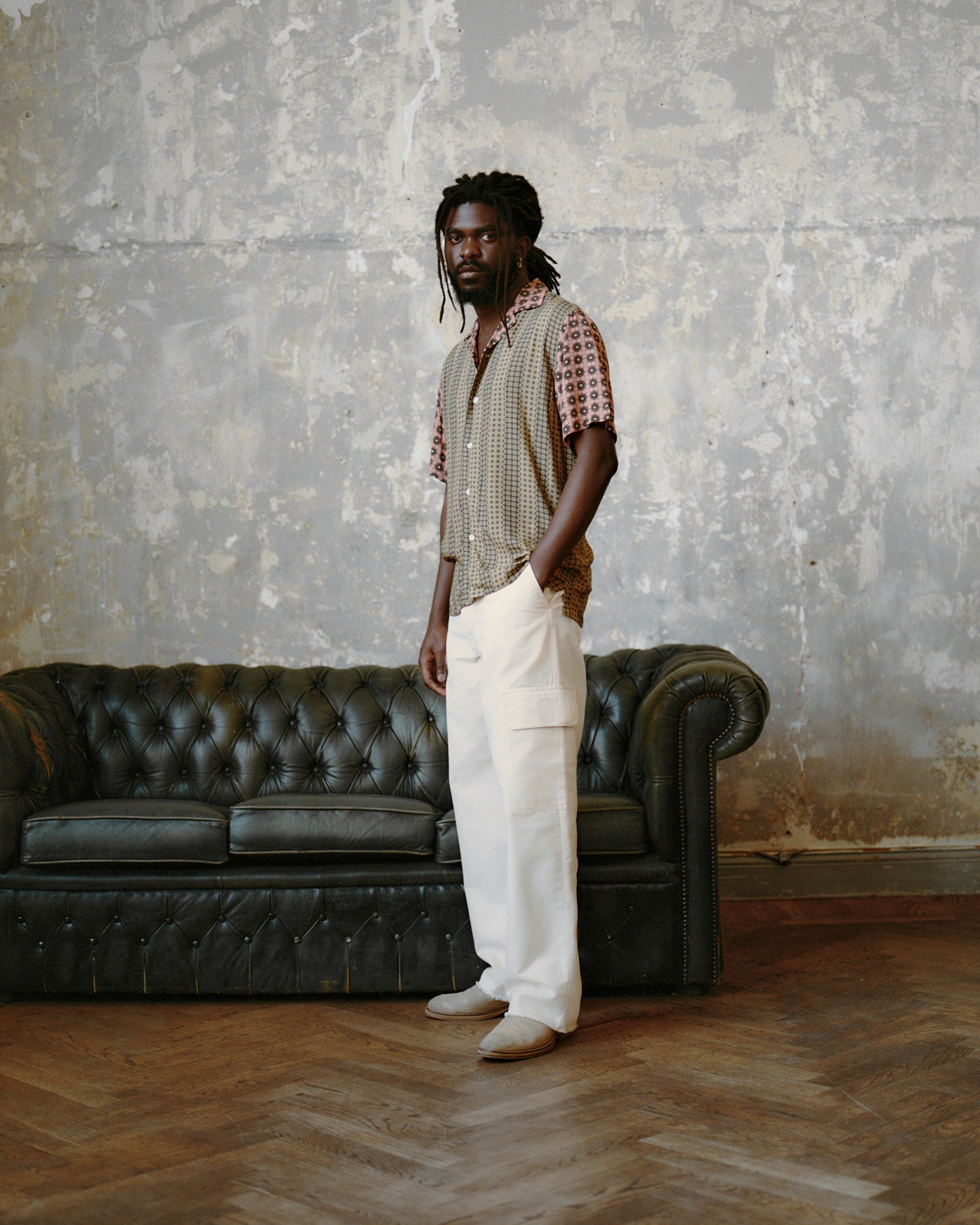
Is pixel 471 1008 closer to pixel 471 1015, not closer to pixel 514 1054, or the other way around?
pixel 471 1015

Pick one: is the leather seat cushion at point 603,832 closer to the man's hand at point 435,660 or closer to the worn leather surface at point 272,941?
the worn leather surface at point 272,941

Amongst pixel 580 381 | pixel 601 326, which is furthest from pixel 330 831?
pixel 601 326

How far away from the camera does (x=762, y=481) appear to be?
3791 millimetres

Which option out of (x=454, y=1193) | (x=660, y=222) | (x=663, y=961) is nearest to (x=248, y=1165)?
(x=454, y=1193)

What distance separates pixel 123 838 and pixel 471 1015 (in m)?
0.95

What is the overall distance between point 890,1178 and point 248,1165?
973mm

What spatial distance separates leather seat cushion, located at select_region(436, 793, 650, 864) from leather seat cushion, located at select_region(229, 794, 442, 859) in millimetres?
42

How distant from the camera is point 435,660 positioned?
8.55 ft

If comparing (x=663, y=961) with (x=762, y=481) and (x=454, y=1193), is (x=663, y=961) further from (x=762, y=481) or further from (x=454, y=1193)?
(x=762, y=481)

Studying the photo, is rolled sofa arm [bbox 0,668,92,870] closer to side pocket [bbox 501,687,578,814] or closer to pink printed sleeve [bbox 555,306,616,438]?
side pocket [bbox 501,687,578,814]

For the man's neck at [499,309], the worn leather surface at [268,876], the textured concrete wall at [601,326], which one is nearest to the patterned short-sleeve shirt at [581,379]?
the man's neck at [499,309]

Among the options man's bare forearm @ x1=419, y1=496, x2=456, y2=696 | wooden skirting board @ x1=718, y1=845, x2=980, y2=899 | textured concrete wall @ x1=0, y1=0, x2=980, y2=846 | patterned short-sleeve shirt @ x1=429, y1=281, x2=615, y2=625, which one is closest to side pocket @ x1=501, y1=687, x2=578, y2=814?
patterned short-sleeve shirt @ x1=429, y1=281, x2=615, y2=625

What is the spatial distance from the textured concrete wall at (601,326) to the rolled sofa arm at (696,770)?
43.8 inches

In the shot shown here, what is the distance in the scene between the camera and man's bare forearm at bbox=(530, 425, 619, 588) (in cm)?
219
